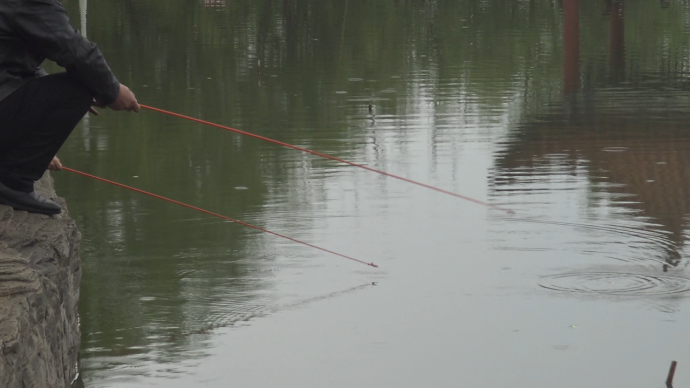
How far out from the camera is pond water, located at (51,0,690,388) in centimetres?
611

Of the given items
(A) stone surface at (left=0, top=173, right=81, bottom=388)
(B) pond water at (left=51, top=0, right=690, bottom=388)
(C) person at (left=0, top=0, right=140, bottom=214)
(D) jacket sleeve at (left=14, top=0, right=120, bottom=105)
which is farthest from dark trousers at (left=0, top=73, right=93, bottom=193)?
(B) pond water at (left=51, top=0, right=690, bottom=388)

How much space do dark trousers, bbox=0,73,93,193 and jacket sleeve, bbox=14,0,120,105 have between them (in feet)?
0.39

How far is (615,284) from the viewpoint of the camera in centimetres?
725

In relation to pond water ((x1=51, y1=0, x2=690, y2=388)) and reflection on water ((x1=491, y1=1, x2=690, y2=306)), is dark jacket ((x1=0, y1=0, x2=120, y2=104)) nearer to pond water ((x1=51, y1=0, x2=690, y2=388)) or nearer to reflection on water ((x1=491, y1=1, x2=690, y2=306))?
pond water ((x1=51, y1=0, x2=690, y2=388))

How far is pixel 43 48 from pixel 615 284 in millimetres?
3756

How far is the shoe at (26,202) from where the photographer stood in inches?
209

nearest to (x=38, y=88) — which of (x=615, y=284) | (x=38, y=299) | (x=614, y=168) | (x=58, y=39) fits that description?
(x=58, y=39)

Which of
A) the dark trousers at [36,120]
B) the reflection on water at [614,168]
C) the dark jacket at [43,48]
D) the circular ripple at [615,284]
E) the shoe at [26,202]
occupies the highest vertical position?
the dark jacket at [43,48]

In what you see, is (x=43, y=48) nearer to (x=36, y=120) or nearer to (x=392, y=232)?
(x=36, y=120)

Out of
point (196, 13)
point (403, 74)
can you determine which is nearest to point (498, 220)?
point (403, 74)

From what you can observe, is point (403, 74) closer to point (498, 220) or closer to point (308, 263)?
point (498, 220)

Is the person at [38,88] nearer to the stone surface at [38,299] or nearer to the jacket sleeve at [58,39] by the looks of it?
the jacket sleeve at [58,39]

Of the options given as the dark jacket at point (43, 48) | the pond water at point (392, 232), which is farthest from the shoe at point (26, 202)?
the pond water at point (392, 232)

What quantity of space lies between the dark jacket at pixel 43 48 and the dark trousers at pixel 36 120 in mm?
55
